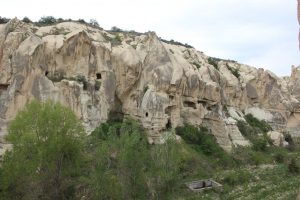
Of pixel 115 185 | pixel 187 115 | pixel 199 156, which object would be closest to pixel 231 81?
pixel 187 115

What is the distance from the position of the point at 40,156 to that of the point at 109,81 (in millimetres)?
15115

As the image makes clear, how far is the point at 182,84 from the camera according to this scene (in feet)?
137

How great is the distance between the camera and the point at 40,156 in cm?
2369

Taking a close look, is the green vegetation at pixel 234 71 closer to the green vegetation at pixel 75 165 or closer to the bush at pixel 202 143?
the bush at pixel 202 143

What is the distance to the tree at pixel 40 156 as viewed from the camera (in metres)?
23.9

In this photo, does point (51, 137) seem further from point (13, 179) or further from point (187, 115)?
point (187, 115)

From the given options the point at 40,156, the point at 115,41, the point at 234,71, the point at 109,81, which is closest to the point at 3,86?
the point at 109,81

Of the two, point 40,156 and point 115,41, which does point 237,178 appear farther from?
point 115,41

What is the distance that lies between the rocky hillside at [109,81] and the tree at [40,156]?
8.63m

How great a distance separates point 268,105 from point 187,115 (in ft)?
56.1

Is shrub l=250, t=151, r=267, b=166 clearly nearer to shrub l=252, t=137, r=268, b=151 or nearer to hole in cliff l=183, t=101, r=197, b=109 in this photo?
shrub l=252, t=137, r=268, b=151

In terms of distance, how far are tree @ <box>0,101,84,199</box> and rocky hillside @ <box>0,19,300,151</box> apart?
28.3ft

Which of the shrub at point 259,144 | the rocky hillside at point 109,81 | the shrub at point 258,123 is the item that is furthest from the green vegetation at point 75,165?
the shrub at point 258,123

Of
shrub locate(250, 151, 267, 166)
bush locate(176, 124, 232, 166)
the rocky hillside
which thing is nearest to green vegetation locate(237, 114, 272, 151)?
the rocky hillside
